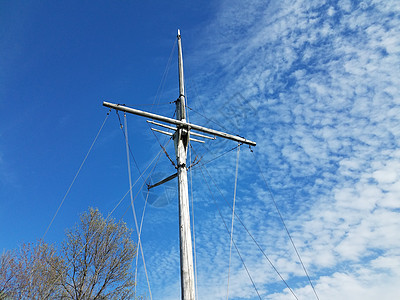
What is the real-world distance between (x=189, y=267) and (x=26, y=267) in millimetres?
12790

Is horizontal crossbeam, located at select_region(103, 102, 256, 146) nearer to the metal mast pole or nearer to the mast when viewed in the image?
the mast

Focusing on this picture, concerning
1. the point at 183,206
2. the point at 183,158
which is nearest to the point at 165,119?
the point at 183,158

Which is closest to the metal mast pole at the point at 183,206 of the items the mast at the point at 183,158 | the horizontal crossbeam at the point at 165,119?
Result: the mast at the point at 183,158

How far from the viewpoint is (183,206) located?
8523 millimetres

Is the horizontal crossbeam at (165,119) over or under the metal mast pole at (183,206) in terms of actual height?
over

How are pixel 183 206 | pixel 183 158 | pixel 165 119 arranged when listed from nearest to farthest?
1. pixel 183 206
2. pixel 183 158
3. pixel 165 119

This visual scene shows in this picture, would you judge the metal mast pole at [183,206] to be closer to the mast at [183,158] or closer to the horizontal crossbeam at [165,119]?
the mast at [183,158]

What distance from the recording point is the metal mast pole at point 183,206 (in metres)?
7.50

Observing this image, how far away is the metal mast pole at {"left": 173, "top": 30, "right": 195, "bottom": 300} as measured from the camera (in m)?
7.50

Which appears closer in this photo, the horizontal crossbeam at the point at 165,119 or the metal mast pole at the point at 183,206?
the metal mast pole at the point at 183,206

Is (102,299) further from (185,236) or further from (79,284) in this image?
(185,236)

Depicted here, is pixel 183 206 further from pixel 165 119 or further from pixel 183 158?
pixel 165 119

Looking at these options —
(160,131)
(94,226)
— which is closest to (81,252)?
(94,226)

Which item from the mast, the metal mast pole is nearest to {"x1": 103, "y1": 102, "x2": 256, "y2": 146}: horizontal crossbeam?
the mast
